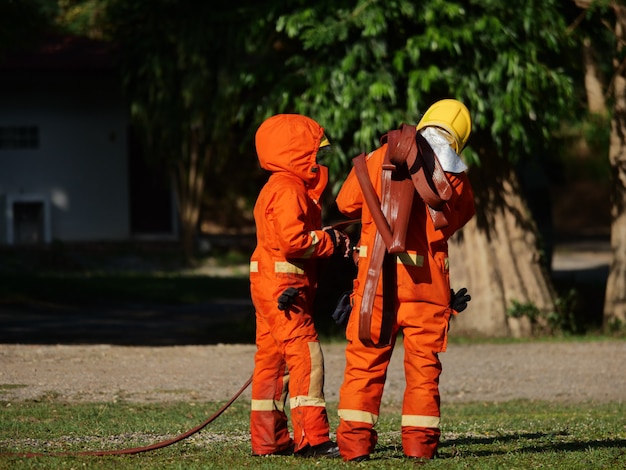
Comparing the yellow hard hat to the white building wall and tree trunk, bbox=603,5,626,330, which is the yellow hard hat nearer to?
tree trunk, bbox=603,5,626,330

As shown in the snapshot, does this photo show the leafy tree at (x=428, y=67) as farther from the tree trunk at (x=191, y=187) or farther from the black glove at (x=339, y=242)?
the tree trunk at (x=191, y=187)

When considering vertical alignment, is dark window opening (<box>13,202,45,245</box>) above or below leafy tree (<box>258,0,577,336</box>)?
below

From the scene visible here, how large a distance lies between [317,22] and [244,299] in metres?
8.25

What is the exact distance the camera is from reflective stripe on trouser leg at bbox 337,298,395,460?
6180 millimetres

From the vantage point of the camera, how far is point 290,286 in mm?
6570

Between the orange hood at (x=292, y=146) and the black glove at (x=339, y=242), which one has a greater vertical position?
the orange hood at (x=292, y=146)

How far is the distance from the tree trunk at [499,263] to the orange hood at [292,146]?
8327mm

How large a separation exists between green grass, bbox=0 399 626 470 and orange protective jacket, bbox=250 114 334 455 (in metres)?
0.24

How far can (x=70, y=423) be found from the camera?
8250 millimetres

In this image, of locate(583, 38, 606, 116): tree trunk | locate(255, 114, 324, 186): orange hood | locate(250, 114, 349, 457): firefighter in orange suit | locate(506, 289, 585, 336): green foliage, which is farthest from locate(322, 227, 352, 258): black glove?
locate(583, 38, 606, 116): tree trunk

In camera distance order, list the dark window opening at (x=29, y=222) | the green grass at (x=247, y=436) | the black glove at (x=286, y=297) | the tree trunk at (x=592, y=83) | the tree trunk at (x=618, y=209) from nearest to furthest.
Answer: the green grass at (x=247, y=436) → the black glove at (x=286, y=297) → the tree trunk at (x=618, y=209) → the tree trunk at (x=592, y=83) → the dark window opening at (x=29, y=222)

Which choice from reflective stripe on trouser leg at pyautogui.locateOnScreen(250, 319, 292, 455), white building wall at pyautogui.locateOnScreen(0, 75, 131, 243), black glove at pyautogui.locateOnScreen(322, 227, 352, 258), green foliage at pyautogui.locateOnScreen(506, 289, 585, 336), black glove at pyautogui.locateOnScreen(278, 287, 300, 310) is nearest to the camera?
black glove at pyautogui.locateOnScreen(278, 287, 300, 310)

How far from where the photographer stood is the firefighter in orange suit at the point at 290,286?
21.2 feet

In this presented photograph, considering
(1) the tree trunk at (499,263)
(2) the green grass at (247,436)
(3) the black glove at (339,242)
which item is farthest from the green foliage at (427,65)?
(3) the black glove at (339,242)
